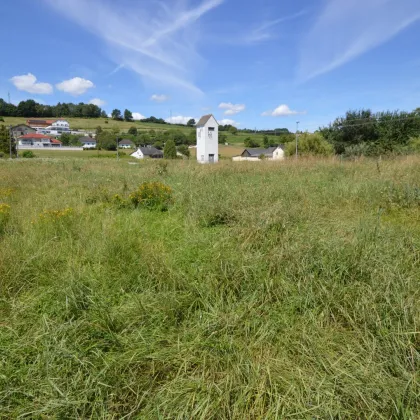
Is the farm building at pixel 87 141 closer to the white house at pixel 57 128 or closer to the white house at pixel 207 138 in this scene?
the white house at pixel 57 128

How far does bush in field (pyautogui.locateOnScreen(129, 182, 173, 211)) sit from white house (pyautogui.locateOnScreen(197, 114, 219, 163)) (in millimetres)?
26498

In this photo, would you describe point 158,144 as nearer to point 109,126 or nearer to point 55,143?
point 55,143

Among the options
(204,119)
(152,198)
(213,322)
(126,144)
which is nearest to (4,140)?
(126,144)

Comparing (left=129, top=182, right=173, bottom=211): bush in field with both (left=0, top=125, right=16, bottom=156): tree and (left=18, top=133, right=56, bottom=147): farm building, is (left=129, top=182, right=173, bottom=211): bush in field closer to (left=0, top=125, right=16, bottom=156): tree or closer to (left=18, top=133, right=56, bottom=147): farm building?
(left=0, top=125, right=16, bottom=156): tree

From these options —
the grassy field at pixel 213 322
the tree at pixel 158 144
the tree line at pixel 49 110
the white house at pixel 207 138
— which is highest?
the tree line at pixel 49 110

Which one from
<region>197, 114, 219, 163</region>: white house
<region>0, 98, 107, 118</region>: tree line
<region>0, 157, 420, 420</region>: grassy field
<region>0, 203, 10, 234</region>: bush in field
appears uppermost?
<region>0, 98, 107, 118</region>: tree line

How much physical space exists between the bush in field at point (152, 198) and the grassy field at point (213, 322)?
1.88 metres

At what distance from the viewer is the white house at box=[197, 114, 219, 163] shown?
3206cm

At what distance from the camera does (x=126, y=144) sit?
73.4 meters

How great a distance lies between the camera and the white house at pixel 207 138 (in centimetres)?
3206

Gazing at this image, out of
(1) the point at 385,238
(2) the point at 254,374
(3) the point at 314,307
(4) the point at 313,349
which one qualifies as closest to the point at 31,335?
(2) the point at 254,374

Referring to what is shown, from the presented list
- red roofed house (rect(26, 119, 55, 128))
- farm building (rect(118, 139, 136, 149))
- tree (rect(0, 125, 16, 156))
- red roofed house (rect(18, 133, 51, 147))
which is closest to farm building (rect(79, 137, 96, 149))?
farm building (rect(118, 139, 136, 149))

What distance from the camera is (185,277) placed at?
2.49m

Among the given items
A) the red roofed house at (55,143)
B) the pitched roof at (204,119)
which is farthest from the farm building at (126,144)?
the pitched roof at (204,119)
